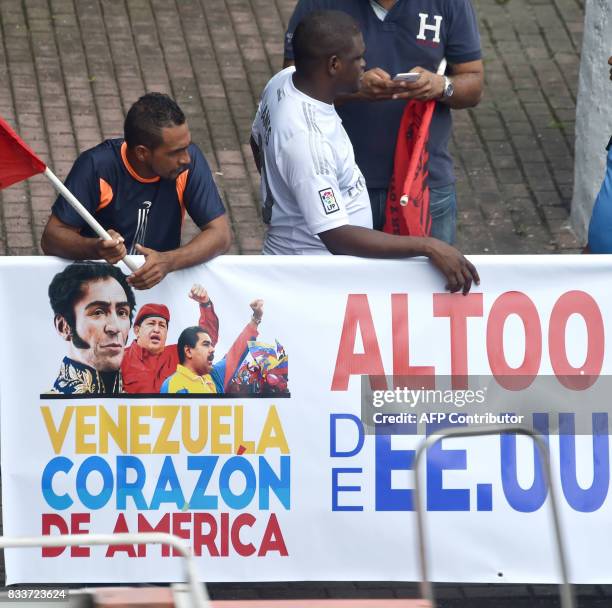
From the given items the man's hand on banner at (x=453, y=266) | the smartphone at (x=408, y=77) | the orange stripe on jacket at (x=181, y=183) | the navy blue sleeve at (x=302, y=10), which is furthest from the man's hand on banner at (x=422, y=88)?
the orange stripe on jacket at (x=181, y=183)

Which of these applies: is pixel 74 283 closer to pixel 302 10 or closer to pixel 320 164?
pixel 320 164

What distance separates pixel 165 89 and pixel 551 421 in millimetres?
5534

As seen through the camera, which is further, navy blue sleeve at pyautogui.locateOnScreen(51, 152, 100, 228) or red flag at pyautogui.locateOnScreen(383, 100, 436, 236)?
red flag at pyautogui.locateOnScreen(383, 100, 436, 236)

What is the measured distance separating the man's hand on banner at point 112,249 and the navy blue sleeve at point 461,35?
190 centimetres

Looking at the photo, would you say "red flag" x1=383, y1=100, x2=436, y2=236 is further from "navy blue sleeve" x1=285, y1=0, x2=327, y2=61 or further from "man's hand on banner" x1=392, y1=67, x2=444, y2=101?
"navy blue sleeve" x1=285, y1=0, x2=327, y2=61

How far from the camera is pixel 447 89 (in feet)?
20.1

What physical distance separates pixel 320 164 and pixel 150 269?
2.59 feet

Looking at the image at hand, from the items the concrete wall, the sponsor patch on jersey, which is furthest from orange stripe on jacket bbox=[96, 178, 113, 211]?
the concrete wall

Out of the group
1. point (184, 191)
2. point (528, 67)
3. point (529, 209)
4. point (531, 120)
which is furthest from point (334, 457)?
point (528, 67)

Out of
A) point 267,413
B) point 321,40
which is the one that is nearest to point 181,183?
point 321,40

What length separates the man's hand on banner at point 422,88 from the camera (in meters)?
5.93

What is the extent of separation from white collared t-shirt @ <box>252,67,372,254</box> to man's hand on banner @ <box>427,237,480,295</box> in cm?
38

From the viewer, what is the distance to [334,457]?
5449 millimetres

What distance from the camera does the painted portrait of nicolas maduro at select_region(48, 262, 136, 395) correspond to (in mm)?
5395
